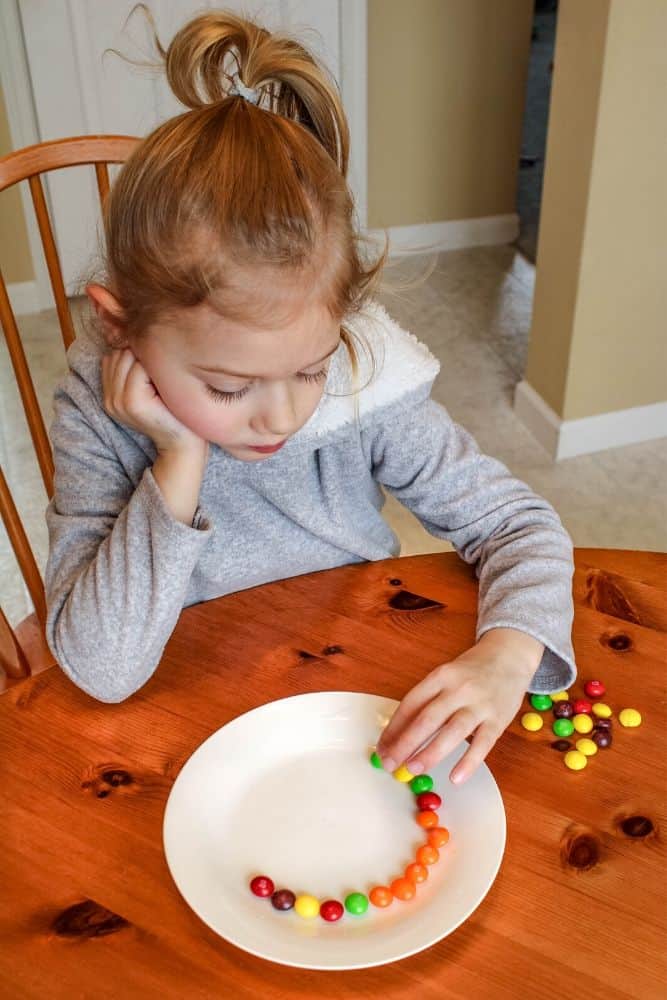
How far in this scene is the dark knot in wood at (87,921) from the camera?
0.65 m

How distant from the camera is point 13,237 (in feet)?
10.1

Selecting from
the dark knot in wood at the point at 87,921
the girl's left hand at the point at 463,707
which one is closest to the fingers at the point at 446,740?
the girl's left hand at the point at 463,707

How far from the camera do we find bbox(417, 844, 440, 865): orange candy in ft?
2.30

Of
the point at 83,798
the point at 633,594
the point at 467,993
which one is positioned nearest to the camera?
the point at 467,993

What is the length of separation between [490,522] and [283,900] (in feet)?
1.50

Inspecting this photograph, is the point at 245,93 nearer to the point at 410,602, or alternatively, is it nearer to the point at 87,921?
the point at 410,602

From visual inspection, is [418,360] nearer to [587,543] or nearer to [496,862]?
[496,862]

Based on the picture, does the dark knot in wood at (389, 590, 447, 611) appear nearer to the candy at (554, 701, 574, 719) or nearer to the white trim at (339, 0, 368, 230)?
the candy at (554, 701, 574, 719)

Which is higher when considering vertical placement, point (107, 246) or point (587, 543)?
point (107, 246)

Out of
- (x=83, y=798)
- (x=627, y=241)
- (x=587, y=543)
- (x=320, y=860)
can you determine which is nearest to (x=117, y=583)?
(x=83, y=798)

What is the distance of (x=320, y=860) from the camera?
2.34ft

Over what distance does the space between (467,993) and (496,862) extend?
0.30 feet

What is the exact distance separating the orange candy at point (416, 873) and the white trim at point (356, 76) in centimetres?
243

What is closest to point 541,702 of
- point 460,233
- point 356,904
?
point 356,904
